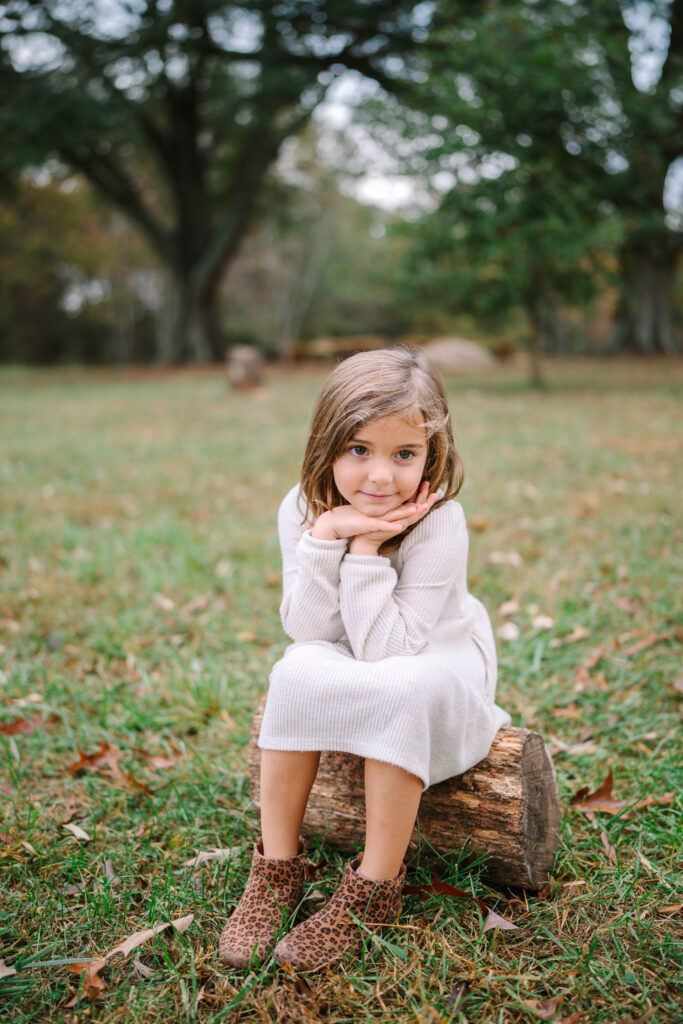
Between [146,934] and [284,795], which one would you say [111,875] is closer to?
[146,934]

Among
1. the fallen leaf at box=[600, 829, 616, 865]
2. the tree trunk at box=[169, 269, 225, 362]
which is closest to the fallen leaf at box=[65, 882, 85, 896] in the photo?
the fallen leaf at box=[600, 829, 616, 865]

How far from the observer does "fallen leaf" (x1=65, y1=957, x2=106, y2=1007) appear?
1.68m

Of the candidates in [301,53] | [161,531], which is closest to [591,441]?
[161,531]

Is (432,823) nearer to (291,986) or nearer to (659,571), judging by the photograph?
(291,986)

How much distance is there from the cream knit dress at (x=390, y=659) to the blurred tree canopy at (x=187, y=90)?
16.1 metres

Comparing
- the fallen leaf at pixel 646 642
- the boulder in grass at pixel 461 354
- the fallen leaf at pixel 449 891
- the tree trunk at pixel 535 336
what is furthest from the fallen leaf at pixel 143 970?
the boulder in grass at pixel 461 354

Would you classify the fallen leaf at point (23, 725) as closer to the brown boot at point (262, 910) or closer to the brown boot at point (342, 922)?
the brown boot at point (262, 910)

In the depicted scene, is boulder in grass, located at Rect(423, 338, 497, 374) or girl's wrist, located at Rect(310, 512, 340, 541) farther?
boulder in grass, located at Rect(423, 338, 497, 374)

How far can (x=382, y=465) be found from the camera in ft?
6.29

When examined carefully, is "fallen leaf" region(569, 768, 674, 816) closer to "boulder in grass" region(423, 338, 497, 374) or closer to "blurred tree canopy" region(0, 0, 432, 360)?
"blurred tree canopy" region(0, 0, 432, 360)

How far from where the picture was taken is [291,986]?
5.52ft

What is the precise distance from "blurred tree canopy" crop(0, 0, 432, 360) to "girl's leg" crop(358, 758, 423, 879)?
16506 mm

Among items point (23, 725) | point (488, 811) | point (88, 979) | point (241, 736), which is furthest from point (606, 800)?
point (23, 725)

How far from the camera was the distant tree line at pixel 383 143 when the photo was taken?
10.4m
